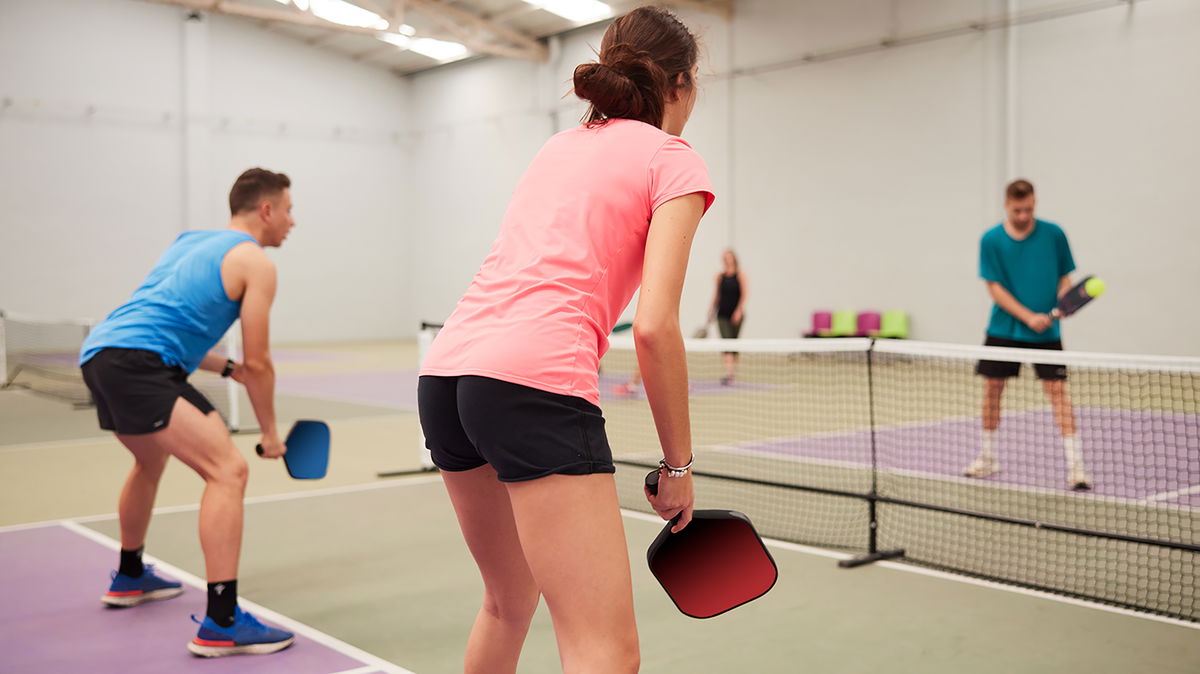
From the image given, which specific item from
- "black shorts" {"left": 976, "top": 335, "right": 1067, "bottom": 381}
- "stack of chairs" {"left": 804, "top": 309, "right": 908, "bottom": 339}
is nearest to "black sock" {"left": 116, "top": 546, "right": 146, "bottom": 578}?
"black shorts" {"left": 976, "top": 335, "right": 1067, "bottom": 381}

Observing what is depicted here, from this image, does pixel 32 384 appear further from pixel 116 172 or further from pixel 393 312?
pixel 393 312

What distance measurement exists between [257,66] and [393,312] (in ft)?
20.3

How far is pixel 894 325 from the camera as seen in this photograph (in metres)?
15.9

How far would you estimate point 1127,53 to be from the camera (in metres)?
13.3

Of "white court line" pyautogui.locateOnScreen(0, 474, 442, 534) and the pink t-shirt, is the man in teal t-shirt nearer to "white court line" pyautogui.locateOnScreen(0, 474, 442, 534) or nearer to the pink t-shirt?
"white court line" pyautogui.locateOnScreen(0, 474, 442, 534)

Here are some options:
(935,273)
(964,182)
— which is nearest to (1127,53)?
(964,182)

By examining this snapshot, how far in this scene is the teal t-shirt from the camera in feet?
21.0

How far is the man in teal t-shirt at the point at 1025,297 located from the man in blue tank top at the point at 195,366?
408 centimetres

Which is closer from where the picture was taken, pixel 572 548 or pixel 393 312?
pixel 572 548

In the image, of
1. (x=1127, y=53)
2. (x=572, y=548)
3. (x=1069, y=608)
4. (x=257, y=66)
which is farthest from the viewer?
(x=257, y=66)

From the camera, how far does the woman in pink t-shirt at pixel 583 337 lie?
5.80 ft

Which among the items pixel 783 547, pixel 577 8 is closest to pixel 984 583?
pixel 783 547

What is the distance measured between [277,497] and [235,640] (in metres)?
2.88

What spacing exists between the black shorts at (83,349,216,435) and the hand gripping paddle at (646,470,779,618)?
225 centimetres
